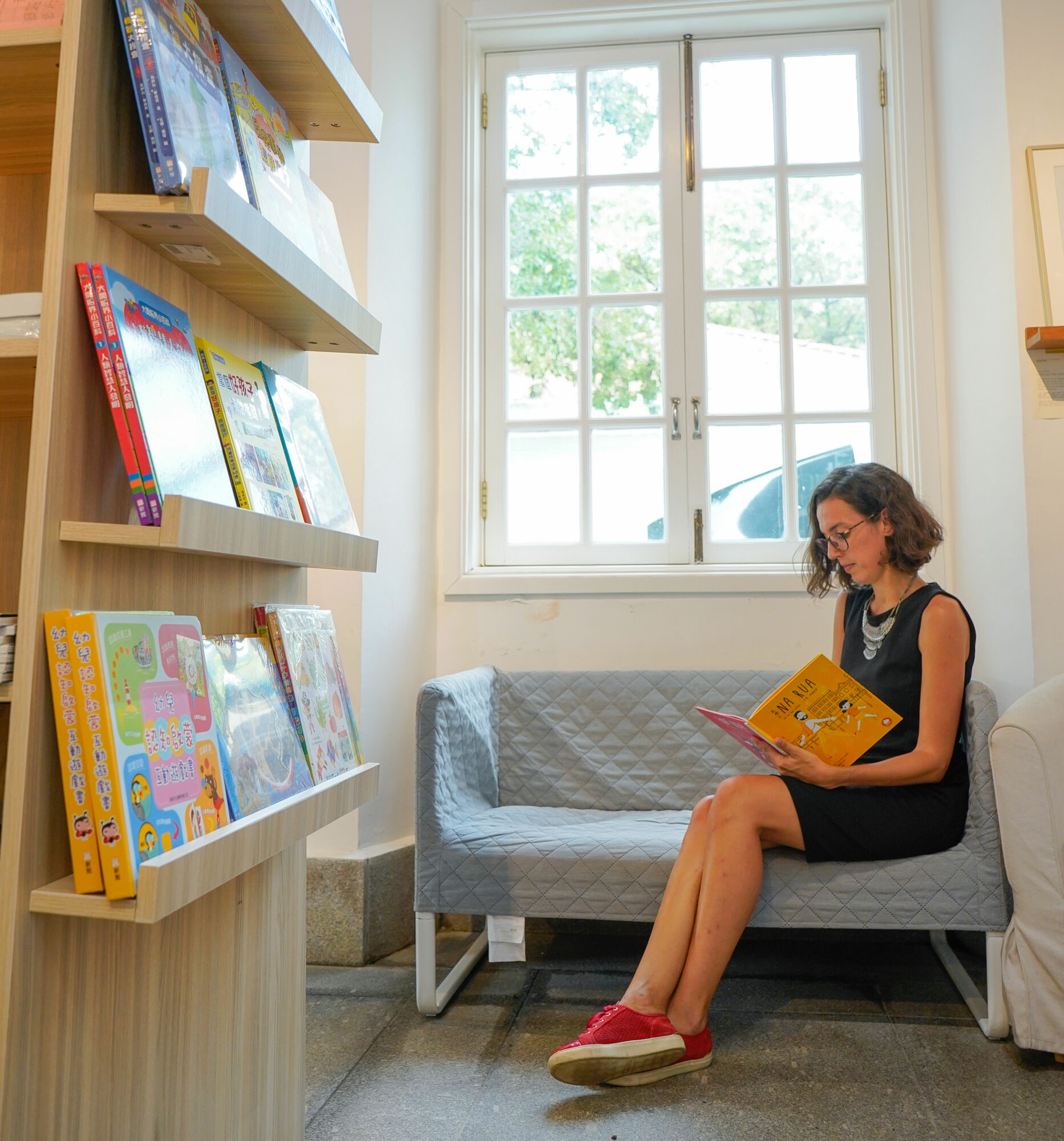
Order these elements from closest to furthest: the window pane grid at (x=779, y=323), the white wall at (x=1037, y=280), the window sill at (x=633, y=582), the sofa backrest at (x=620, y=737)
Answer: the white wall at (x=1037, y=280) → the sofa backrest at (x=620, y=737) → the window sill at (x=633, y=582) → the window pane grid at (x=779, y=323)

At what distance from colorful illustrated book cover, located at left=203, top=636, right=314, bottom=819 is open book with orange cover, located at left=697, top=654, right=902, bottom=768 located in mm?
875

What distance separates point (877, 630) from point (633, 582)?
2.65 feet

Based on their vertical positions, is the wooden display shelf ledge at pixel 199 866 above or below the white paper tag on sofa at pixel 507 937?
above

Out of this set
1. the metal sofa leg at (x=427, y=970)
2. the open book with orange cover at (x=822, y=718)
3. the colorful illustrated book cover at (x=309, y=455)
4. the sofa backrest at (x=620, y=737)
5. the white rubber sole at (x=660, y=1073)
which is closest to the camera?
the colorful illustrated book cover at (x=309, y=455)

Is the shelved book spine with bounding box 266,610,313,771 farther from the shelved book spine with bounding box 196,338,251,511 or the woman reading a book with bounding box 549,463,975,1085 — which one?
the woman reading a book with bounding box 549,463,975,1085

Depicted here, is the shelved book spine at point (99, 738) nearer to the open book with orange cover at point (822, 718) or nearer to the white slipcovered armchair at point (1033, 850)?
the open book with orange cover at point (822, 718)

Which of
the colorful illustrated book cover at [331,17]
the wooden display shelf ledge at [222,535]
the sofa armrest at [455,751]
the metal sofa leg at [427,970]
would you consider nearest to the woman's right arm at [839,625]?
the sofa armrest at [455,751]

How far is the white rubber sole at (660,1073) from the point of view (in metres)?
1.64

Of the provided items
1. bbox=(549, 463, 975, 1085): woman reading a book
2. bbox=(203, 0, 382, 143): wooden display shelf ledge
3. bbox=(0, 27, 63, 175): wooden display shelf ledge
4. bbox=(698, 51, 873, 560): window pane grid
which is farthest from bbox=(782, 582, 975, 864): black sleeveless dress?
bbox=(0, 27, 63, 175): wooden display shelf ledge

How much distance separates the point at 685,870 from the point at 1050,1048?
0.70 metres

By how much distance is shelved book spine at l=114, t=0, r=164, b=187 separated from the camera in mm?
940

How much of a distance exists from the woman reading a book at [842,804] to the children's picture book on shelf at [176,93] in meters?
1.39

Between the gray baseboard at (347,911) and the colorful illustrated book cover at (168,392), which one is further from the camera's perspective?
the gray baseboard at (347,911)

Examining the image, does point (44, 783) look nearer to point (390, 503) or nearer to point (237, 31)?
point (237, 31)
